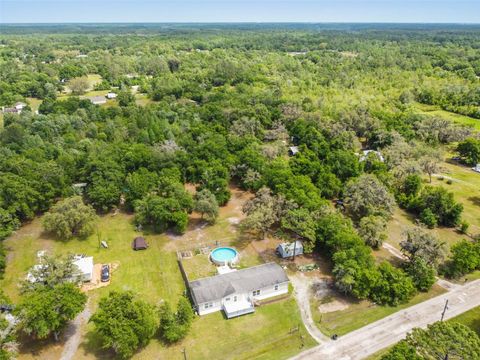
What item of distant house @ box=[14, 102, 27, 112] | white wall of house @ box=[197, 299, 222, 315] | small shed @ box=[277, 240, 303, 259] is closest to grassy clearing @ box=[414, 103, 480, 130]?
small shed @ box=[277, 240, 303, 259]

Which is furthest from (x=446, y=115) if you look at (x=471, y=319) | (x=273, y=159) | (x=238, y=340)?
(x=238, y=340)

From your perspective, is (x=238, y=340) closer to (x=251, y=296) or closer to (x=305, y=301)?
(x=251, y=296)

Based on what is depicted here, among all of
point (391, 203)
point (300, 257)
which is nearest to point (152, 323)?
point (300, 257)

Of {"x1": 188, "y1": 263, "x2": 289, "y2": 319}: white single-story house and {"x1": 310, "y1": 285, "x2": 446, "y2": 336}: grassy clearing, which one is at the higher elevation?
{"x1": 188, "y1": 263, "x2": 289, "y2": 319}: white single-story house

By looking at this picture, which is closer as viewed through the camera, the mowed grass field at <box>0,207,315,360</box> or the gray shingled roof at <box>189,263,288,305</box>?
the mowed grass field at <box>0,207,315,360</box>

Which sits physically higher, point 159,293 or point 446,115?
point 446,115

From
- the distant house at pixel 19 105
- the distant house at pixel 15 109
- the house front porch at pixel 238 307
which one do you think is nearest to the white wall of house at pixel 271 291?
the house front porch at pixel 238 307

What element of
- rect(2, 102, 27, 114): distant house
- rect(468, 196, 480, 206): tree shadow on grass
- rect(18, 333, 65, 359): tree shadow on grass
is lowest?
rect(468, 196, 480, 206): tree shadow on grass

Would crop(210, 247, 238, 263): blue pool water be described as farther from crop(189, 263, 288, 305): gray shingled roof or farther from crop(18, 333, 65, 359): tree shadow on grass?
crop(18, 333, 65, 359): tree shadow on grass
